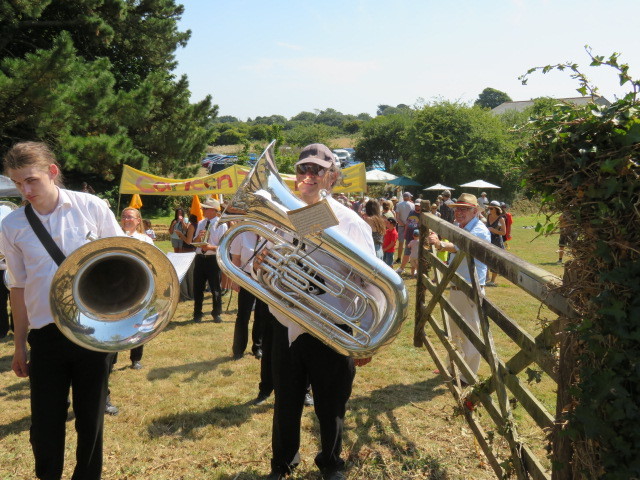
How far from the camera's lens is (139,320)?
117 inches

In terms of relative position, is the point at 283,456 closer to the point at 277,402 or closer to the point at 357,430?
the point at 277,402

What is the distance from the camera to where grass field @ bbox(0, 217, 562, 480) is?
3.77m

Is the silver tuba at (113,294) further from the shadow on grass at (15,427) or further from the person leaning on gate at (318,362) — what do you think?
the shadow on grass at (15,427)

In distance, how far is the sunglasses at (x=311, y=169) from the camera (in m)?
3.19

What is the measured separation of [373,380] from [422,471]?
5.86 feet

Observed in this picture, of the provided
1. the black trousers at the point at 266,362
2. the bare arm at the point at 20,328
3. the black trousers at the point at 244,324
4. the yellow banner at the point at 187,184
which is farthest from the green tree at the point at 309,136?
the bare arm at the point at 20,328

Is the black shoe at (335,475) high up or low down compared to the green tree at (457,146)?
down

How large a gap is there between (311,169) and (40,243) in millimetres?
1537

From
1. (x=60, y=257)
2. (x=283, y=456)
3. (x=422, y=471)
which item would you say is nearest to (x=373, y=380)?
(x=422, y=471)

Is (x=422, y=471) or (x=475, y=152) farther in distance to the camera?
(x=475, y=152)

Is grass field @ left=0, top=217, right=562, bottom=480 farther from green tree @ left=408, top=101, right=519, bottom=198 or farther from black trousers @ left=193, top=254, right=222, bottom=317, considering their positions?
green tree @ left=408, top=101, right=519, bottom=198

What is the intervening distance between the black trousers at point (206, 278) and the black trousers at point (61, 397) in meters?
4.79

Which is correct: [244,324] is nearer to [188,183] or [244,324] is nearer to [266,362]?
[266,362]

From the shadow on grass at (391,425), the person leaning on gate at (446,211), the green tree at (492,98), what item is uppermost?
the green tree at (492,98)
